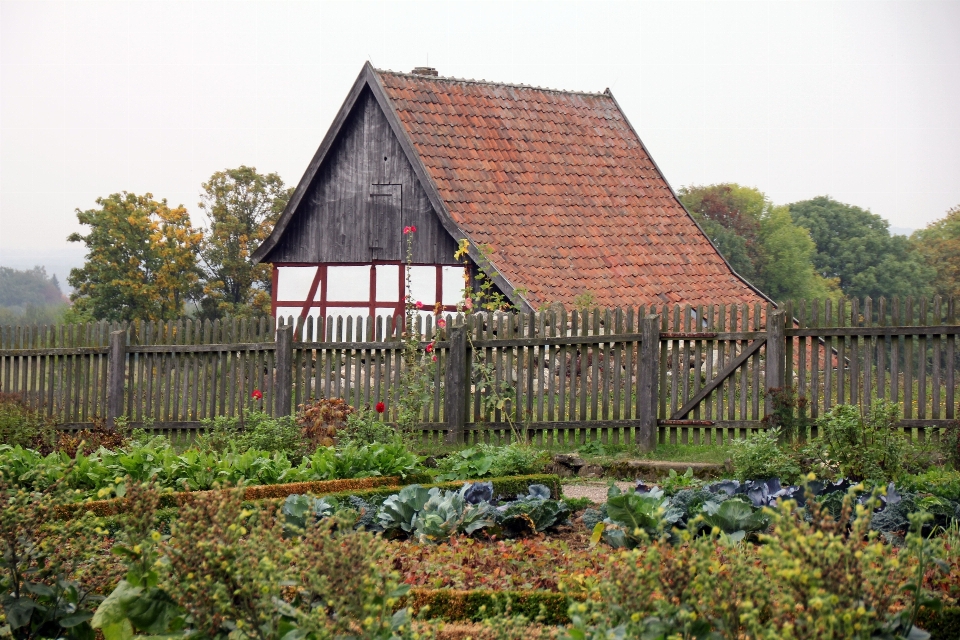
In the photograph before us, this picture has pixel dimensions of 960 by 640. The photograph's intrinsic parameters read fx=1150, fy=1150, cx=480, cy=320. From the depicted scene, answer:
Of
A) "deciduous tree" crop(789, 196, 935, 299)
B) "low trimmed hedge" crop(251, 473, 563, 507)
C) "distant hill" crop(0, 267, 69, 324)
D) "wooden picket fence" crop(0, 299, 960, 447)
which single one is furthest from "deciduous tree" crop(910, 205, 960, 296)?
"distant hill" crop(0, 267, 69, 324)

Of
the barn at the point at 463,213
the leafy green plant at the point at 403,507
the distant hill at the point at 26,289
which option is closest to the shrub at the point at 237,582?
the leafy green plant at the point at 403,507

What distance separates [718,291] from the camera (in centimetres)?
2122

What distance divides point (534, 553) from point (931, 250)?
61.6 m

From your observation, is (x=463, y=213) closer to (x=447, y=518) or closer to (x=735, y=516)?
(x=447, y=518)

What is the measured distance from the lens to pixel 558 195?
68.0ft

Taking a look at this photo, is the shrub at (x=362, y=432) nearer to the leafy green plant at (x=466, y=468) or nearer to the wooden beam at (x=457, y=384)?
the leafy green plant at (x=466, y=468)

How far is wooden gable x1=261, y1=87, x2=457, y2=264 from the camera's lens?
19.5 meters

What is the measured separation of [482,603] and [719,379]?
729 centimetres

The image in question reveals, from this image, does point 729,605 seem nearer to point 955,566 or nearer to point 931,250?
point 955,566

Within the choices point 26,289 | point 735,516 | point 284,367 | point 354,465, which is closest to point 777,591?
point 735,516

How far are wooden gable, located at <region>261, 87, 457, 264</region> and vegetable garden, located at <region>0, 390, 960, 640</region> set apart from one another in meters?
11.8

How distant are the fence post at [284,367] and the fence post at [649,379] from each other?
4.14 metres

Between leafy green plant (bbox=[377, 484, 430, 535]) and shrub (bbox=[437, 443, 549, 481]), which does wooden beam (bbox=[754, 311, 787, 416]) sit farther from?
leafy green plant (bbox=[377, 484, 430, 535])

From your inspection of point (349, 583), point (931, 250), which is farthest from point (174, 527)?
point (931, 250)
